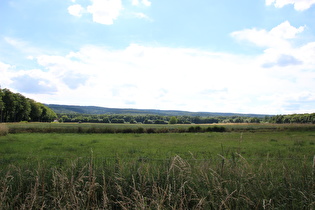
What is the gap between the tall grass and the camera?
456cm

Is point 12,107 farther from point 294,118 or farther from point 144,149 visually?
point 294,118

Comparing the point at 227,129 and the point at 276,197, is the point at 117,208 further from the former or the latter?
the point at 227,129

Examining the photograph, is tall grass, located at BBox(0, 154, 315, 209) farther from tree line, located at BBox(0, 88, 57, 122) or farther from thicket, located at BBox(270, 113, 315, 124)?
thicket, located at BBox(270, 113, 315, 124)

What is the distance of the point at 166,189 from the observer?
14.5 feet

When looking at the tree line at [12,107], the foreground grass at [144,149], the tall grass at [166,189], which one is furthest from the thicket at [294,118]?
the tree line at [12,107]

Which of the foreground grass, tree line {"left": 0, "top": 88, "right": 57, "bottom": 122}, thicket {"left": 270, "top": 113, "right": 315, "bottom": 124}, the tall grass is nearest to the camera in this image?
the tall grass

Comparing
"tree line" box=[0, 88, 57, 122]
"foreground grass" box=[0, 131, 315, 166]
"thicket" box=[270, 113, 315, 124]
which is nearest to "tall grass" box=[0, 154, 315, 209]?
"foreground grass" box=[0, 131, 315, 166]

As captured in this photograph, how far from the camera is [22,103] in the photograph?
116 metres

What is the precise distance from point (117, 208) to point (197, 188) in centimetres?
175

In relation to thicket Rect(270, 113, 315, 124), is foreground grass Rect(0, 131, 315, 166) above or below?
below

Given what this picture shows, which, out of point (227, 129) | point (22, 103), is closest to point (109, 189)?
point (227, 129)

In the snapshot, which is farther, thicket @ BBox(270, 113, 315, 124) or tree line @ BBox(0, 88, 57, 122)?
thicket @ BBox(270, 113, 315, 124)

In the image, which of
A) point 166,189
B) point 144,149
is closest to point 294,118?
point 144,149

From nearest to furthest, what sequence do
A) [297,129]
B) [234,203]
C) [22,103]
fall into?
[234,203] < [297,129] < [22,103]
